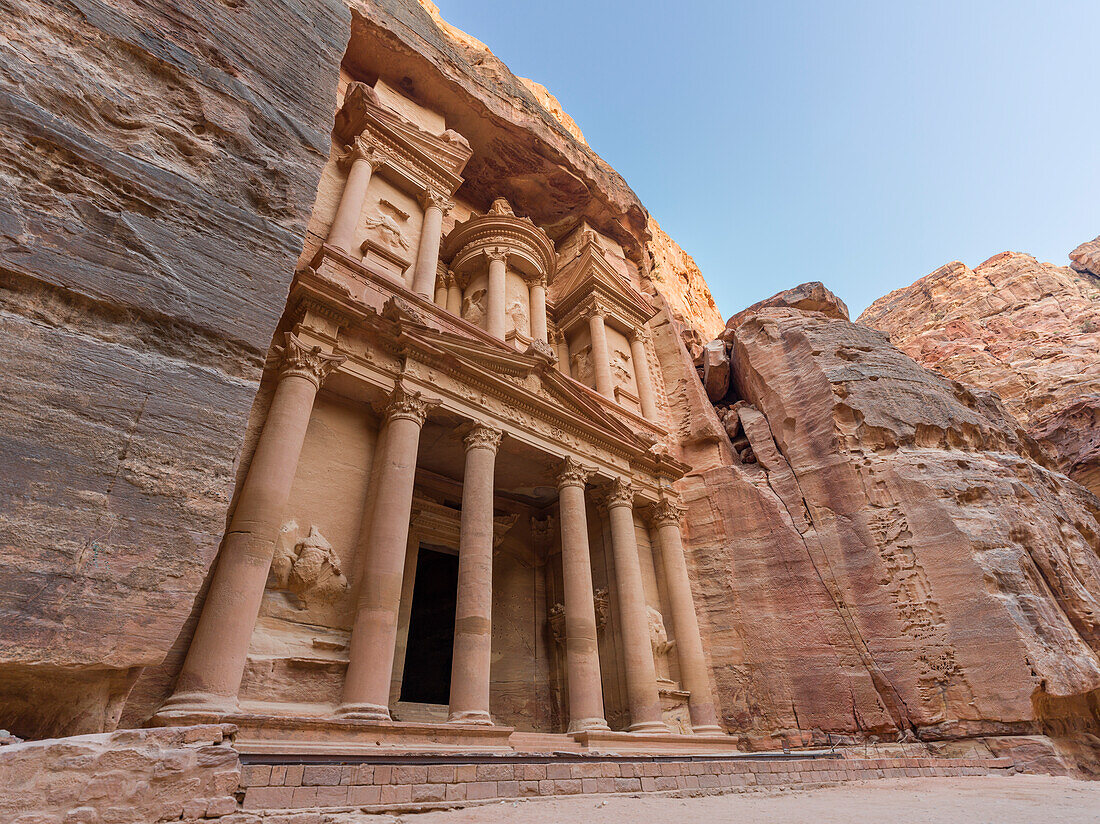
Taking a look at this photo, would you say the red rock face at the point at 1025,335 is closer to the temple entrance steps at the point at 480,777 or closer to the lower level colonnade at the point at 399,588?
the lower level colonnade at the point at 399,588

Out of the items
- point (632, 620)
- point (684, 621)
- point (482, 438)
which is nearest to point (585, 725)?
point (632, 620)

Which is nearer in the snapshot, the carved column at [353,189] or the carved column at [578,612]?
the carved column at [578,612]

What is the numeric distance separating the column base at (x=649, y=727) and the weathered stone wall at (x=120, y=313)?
31.0ft

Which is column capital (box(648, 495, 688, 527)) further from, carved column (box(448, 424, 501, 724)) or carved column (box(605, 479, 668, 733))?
carved column (box(448, 424, 501, 724))

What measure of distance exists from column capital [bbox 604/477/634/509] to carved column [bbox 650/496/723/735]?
1.39 m

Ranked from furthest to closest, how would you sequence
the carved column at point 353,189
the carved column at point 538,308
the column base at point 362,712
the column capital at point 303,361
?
the carved column at point 538,308
the carved column at point 353,189
the column capital at point 303,361
the column base at point 362,712

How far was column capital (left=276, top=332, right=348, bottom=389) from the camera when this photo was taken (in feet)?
29.3

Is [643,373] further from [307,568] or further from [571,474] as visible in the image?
[307,568]

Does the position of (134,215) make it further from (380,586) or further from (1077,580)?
(1077,580)

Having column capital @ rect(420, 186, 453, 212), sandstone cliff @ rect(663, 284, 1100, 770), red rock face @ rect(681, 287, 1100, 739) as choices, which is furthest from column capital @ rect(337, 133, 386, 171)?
red rock face @ rect(681, 287, 1100, 739)

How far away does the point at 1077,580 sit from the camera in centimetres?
1177

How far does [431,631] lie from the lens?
45.2 feet

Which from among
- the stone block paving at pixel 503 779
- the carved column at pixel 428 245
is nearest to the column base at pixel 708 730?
the stone block paving at pixel 503 779

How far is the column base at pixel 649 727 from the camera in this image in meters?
10.2
